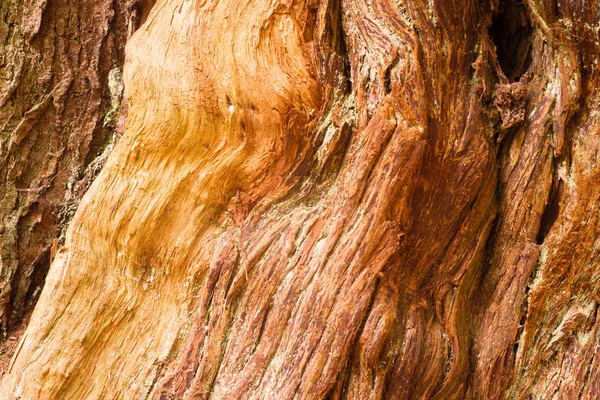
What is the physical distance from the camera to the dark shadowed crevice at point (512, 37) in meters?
2.44

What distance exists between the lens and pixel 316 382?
2029 millimetres

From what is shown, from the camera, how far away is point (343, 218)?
2.15 m

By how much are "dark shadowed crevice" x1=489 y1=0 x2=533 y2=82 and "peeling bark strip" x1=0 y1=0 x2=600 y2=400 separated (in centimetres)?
3

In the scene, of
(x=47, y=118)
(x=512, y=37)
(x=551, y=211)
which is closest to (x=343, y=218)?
(x=551, y=211)

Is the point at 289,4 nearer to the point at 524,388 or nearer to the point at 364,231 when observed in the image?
the point at 364,231

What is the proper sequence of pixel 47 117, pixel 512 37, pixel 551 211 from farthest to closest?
pixel 47 117
pixel 512 37
pixel 551 211

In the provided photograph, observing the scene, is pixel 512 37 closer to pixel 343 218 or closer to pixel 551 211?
pixel 551 211

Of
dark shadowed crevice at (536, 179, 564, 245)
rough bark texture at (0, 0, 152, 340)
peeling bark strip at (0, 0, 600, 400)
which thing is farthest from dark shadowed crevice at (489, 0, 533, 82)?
rough bark texture at (0, 0, 152, 340)

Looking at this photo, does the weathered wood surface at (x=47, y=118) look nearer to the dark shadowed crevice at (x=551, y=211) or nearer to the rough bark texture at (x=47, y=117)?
the rough bark texture at (x=47, y=117)

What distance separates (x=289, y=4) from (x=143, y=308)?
1.30 metres

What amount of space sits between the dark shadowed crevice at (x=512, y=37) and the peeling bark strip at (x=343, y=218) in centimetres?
3

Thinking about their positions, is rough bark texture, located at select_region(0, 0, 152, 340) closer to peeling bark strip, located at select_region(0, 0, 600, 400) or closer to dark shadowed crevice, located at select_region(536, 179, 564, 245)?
peeling bark strip, located at select_region(0, 0, 600, 400)

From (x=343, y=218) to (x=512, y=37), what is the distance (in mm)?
1117

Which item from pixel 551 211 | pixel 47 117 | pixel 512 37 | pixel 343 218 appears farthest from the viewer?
pixel 47 117
